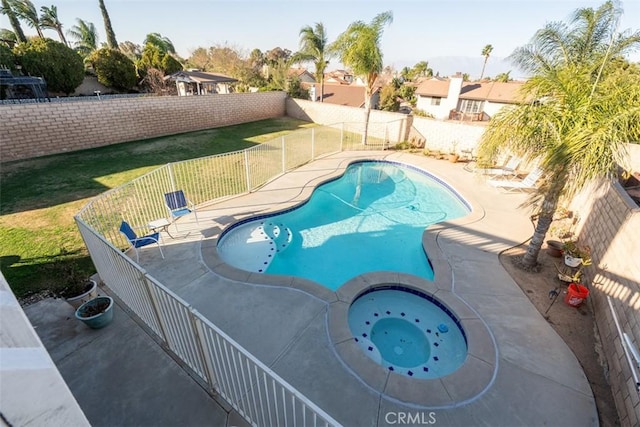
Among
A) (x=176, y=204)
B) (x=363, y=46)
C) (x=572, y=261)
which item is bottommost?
(x=572, y=261)

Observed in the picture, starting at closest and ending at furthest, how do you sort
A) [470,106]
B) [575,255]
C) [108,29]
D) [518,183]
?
[575,255] → [518,183] → [108,29] → [470,106]

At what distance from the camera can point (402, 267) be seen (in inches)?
277

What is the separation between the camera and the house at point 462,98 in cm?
3203

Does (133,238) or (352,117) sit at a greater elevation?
(352,117)

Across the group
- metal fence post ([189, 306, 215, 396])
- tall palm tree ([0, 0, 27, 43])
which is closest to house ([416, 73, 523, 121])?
metal fence post ([189, 306, 215, 396])

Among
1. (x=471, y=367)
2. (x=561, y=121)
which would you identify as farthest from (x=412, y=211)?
(x=471, y=367)

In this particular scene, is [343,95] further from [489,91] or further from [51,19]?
[51,19]

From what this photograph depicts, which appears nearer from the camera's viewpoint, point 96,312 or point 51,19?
point 96,312

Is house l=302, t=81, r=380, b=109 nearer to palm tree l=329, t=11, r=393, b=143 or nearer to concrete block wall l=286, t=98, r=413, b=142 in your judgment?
concrete block wall l=286, t=98, r=413, b=142

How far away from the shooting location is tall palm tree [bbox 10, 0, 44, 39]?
2933 centimetres

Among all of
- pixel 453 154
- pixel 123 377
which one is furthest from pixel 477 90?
pixel 123 377

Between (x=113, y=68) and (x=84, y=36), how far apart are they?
24.7 metres

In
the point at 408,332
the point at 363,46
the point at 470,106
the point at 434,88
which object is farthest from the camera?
the point at 434,88

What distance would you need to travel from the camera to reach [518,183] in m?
9.98
